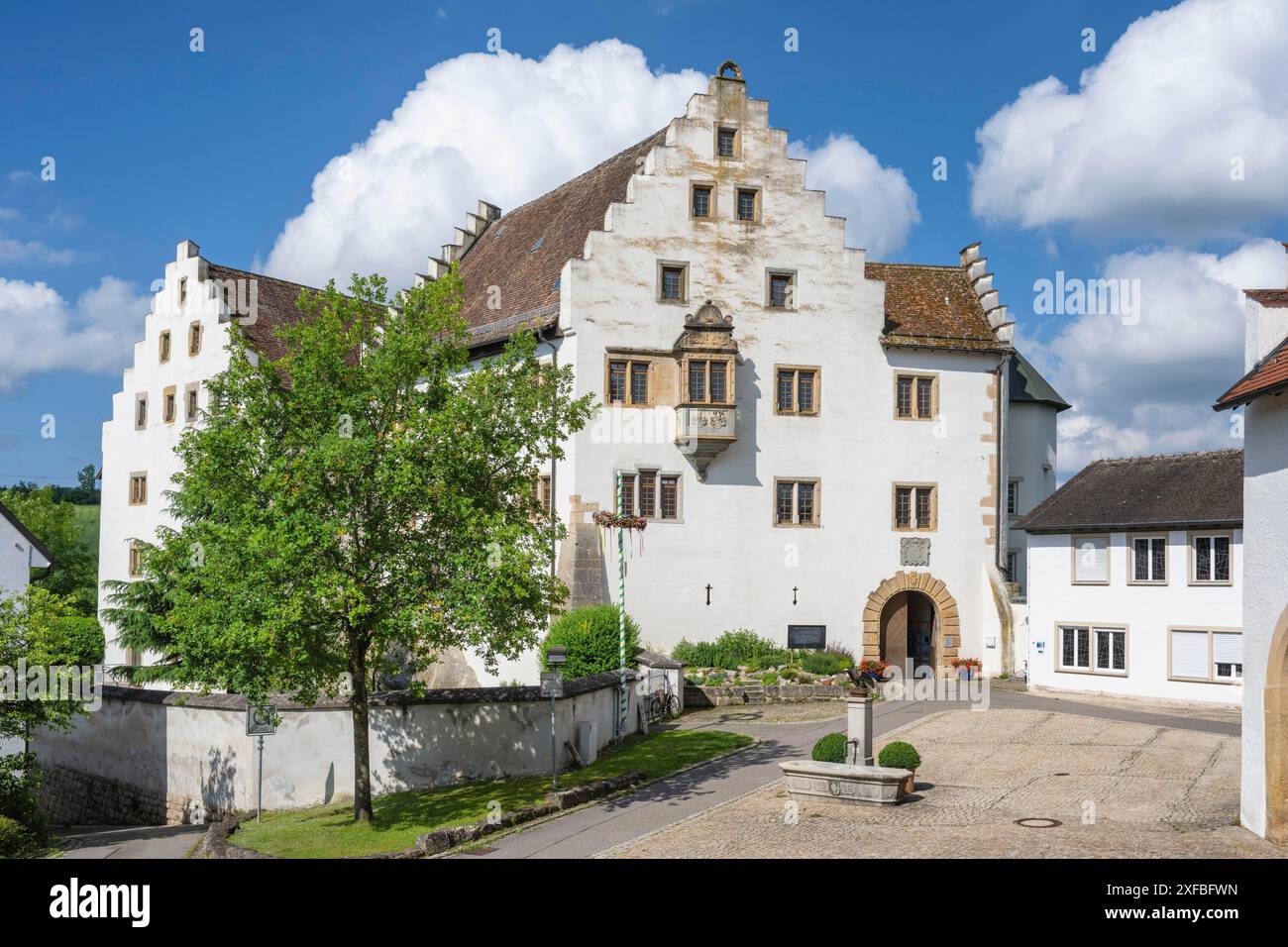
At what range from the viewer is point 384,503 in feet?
64.9

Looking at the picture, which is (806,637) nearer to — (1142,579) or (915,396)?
(915,396)

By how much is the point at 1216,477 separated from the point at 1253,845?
63.7 ft

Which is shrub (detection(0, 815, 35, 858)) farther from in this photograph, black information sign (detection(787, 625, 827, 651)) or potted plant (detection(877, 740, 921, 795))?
black information sign (detection(787, 625, 827, 651))

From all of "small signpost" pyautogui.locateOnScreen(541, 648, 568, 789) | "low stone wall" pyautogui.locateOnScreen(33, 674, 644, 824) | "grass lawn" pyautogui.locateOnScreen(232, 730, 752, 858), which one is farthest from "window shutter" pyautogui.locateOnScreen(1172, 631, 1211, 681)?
"small signpost" pyautogui.locateOnScreen(541, 648, 568, 789)

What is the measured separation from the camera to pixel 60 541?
2512 inches

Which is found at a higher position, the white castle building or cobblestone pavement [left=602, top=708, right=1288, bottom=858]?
the white castle building

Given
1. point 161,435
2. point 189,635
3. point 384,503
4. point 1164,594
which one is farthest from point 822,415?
point 161,435

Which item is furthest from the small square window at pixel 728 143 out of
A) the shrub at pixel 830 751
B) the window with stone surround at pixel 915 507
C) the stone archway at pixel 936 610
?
the shrub at pixel 830 751

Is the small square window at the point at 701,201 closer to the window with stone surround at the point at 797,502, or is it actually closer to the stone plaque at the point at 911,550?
the window with stone surround at the point at 797,502

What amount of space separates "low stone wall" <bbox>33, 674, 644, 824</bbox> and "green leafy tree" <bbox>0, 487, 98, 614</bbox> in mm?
37291

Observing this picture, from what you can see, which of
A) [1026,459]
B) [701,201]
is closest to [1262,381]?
[701,201]

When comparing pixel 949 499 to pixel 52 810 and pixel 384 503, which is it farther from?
pixel 52 810

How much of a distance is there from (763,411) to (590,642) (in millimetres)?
10288

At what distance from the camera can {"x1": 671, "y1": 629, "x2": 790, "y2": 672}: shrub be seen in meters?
35.2
